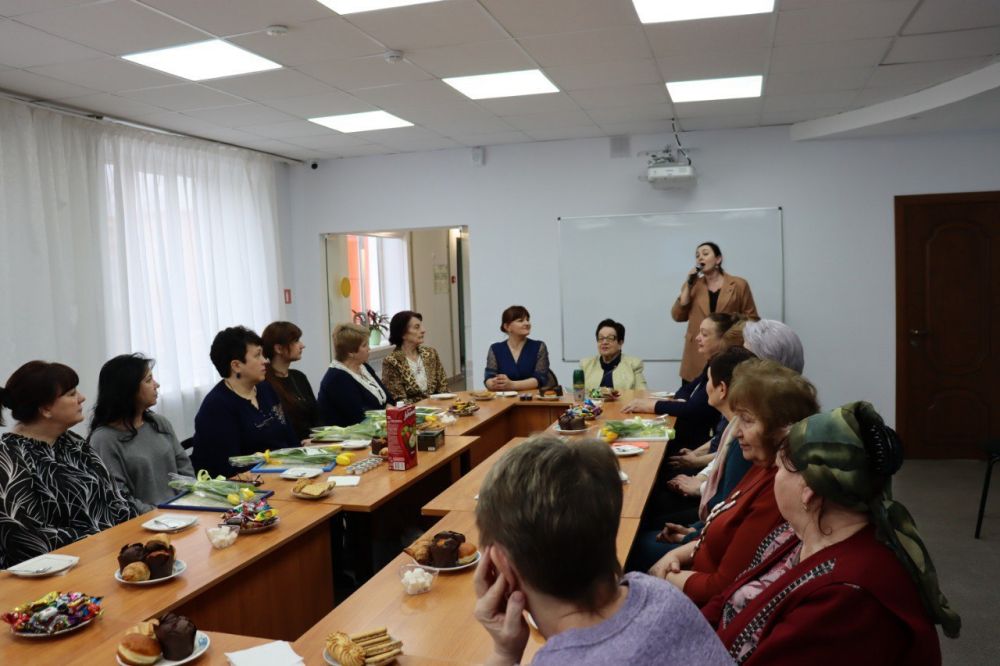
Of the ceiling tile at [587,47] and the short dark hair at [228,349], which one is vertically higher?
the ceiling tile at [587,47]

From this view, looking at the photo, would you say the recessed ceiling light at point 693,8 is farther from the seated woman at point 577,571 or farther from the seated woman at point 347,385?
the seated woman at point 577,571

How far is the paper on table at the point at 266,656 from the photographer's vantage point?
161cm

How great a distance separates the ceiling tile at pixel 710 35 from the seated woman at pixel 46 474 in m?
3.16

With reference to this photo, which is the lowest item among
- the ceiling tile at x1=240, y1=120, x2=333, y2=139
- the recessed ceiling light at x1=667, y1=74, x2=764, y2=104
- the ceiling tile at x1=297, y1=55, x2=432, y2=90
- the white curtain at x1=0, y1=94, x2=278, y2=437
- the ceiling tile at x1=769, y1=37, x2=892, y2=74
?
the white curtain at x1=0, y1=94, x2=278, y2=437

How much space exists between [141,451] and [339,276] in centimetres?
515

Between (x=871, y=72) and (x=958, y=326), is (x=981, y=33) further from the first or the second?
(x=958, y=326)

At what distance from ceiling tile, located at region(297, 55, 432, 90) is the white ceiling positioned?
0.02 meters

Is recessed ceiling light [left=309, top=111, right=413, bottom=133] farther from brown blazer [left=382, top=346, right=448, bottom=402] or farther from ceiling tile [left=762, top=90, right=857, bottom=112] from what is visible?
ceiling tile [left=762, top=90, right=857, bottom=112]

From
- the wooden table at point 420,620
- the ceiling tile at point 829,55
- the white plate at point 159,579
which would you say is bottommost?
the wooden table at point 420,620

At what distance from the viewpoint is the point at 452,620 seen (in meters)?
1.83

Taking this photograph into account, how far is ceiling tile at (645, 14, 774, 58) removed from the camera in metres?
3.86

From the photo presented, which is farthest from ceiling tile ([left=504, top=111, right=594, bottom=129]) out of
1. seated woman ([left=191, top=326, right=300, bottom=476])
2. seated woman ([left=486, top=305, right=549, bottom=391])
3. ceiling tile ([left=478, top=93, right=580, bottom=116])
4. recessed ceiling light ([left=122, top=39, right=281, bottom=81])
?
seated woman ([left=191, top=326, right=300, bottom=476])

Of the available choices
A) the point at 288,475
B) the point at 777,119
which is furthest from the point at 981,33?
the point at 288,475

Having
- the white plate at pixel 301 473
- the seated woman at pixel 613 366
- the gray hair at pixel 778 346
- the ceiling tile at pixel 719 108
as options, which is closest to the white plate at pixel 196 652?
the white plate at pixel 301 473
